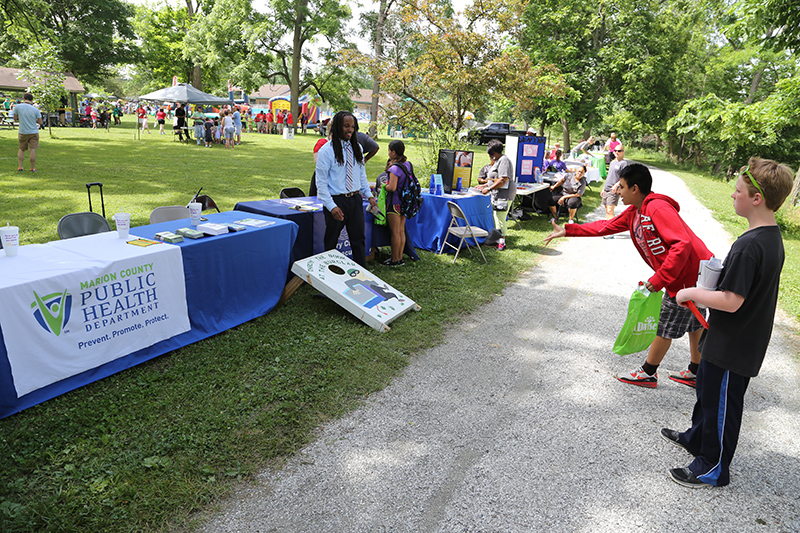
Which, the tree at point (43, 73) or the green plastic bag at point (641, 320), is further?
the tree at point (43, 73)

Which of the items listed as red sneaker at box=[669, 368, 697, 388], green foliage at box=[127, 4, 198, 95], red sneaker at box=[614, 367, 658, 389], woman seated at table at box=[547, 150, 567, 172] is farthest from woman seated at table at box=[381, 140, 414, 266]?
green foliage at box=[127, 4, 198, 95]

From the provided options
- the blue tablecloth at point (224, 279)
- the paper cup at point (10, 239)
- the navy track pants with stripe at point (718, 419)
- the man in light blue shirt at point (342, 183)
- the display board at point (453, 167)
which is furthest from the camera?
the display board at point (453, 167)

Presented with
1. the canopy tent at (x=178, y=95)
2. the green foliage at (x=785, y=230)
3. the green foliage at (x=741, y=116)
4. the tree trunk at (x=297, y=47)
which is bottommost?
the green foliage at (x=785, y=230)

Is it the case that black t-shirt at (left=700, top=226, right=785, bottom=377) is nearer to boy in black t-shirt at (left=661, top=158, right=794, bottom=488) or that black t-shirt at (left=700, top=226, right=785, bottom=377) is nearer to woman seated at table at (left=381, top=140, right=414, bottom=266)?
boy in black t-shirt at (left=661, top=158, right=794, bottom=488)

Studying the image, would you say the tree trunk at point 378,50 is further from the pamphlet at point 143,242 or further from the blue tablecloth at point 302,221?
the pamphlet at point 143,242

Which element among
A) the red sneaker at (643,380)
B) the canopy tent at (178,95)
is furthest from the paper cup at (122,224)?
the canopy tent at (178,95)

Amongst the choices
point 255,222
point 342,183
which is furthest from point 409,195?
point 255,222

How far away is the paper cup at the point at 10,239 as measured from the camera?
3379 millimetres

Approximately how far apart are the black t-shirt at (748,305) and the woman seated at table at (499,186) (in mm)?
5521

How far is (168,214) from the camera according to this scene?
17.3 feet

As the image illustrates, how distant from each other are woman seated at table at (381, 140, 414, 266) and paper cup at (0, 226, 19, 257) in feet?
13.2

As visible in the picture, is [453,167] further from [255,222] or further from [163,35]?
[163,35]

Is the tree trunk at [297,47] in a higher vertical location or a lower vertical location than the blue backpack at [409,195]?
higher

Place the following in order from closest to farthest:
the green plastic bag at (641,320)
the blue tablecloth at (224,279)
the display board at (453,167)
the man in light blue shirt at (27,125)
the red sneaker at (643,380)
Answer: the green plastic bag at (641,320), the blue tablecloth at (224,279), the red sneaker at (643,380), the display board at (453,167), the man in light blue shirt at (27,125)
